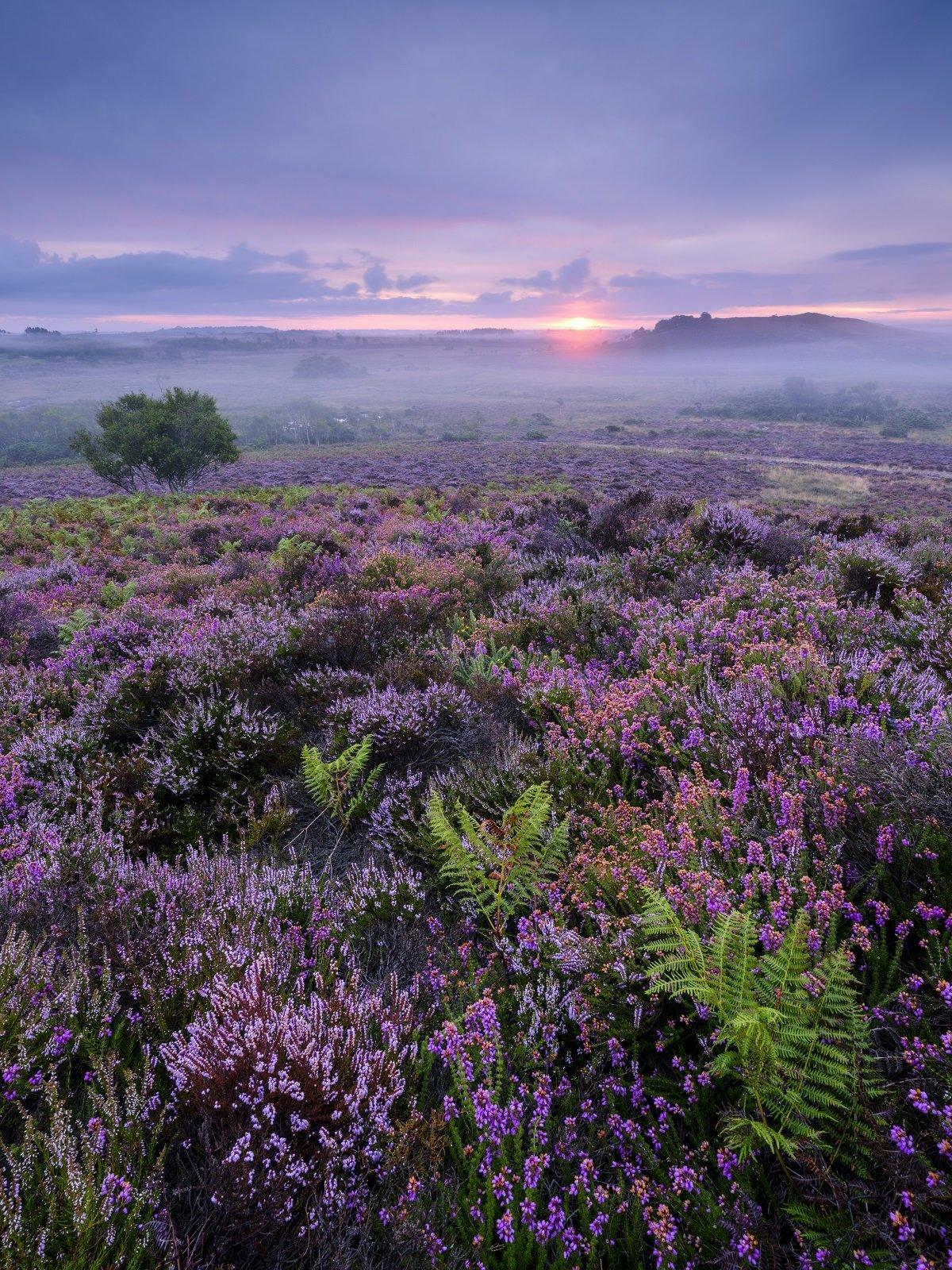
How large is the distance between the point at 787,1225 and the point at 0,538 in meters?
15.8

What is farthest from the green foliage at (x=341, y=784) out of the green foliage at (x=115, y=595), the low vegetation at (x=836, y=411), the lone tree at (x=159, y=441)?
the low vegetation at (x=836, y=411)

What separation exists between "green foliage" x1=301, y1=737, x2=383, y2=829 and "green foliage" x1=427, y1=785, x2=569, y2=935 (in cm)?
82

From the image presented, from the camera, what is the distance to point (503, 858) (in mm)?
2578

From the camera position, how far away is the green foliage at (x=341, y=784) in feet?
11.7

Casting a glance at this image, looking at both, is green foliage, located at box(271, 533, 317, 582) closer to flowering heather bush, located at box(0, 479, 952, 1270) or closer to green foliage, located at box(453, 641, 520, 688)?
flowering heather bush, located at box(0, 479, 952, 1270)

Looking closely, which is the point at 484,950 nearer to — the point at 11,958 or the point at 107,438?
the point at 11,958

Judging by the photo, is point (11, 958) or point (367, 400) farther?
point (367, 400)

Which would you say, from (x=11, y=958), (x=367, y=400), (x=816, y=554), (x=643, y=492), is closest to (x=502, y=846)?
(x=11, y=958)

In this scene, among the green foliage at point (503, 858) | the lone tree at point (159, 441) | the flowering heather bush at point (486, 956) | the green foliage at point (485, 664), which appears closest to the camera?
the flowering heather bush at point (486, 956)

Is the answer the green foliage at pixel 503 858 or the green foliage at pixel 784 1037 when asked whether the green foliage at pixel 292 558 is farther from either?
the green foliage at pixel 784 1037

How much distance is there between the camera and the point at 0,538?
41.4 ft

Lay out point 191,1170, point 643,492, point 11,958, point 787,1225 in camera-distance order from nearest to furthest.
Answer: point 787,1225, point 191,1170, point 11,958, point 643,492

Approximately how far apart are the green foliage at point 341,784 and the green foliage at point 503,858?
0.82m

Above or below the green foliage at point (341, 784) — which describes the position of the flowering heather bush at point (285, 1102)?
above
